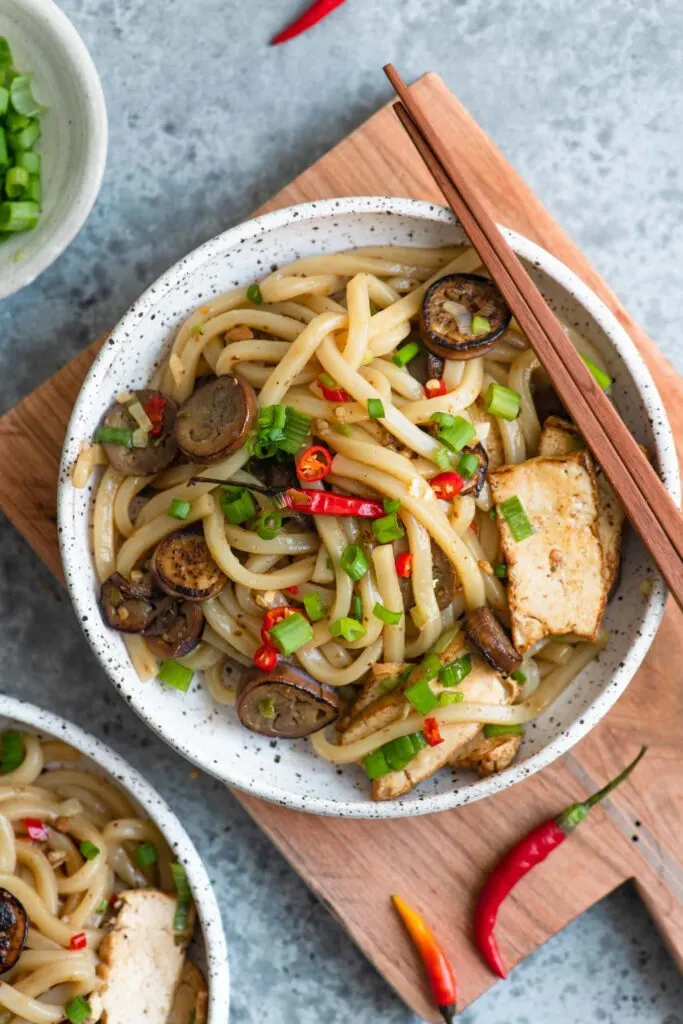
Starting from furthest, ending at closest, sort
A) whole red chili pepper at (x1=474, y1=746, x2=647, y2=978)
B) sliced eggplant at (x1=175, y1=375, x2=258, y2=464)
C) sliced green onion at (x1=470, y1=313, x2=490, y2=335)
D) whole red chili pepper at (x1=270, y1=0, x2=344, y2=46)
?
1. whole red chili pepper at (x1=270, y1=0, x2=344, y2=46)
2. whole red chili pepper at (x1=474, y1=746, x2=647, y2=978)
3. sliced green onion at (x1=470, y1=313, x2=490, y2=335)
4. sliced eggplant at (x1=175, y1=375, x2=258, y2=464)

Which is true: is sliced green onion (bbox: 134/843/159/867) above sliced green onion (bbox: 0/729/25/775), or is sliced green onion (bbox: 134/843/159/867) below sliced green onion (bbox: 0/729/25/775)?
below

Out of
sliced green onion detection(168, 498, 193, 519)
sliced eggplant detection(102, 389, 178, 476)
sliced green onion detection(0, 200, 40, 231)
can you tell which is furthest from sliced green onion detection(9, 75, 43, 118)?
sliced green onion detection(168, 498, 193, 519)

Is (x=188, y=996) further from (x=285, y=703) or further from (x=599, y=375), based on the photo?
(x=599, y=375)

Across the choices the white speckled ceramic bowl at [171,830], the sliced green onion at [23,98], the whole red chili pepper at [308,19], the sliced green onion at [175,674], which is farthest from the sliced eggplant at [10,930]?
the whole red chili pepper at [308,19]

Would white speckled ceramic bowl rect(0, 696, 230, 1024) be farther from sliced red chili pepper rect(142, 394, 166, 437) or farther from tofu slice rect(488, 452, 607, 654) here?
tofu slice rect(488, 452, 607, 654)

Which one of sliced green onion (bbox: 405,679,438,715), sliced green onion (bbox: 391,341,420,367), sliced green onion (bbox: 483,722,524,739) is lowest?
sliced green onion (bbox: 483,722,524,739)

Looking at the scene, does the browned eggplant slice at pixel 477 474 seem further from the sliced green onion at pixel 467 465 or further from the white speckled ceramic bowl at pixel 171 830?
the white speckled ceramic bowl at pixel 171 830

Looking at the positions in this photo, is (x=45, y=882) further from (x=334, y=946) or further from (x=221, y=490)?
(x=221, y=490)
